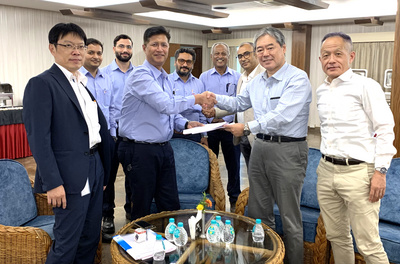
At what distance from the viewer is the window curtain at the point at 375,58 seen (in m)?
9.59

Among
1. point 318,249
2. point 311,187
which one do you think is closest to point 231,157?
point 311,187

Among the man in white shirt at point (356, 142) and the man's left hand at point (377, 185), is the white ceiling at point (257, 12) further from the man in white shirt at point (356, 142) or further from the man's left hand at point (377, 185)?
the man's left hand at point (377, 185)

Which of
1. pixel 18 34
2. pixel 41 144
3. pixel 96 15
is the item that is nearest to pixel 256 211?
pixel 41 144

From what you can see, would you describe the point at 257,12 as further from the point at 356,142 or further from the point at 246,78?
the point at 356,142

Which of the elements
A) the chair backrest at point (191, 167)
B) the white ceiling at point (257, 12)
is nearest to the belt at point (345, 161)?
the chair backrest at point (191, 167)

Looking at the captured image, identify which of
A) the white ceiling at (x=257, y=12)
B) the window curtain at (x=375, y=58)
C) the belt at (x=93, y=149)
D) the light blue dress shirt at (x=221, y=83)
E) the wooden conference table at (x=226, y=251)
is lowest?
the wooden conference table at (x=226, y=251)

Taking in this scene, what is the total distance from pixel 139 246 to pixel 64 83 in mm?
1010

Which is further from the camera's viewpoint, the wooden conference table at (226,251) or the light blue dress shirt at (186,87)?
the light blue dress shirt at (186,87)

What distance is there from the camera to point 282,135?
8.30 feet

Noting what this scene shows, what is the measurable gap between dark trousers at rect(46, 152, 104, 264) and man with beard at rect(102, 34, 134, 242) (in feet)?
3.27

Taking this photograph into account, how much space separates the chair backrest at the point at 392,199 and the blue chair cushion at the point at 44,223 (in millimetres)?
2360

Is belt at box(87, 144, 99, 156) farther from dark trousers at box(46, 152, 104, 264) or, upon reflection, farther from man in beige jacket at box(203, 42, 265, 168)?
man in beige jacket at box(203, 42, 265, 168)

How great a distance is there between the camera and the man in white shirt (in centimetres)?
207

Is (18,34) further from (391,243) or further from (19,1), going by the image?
(391,243)
